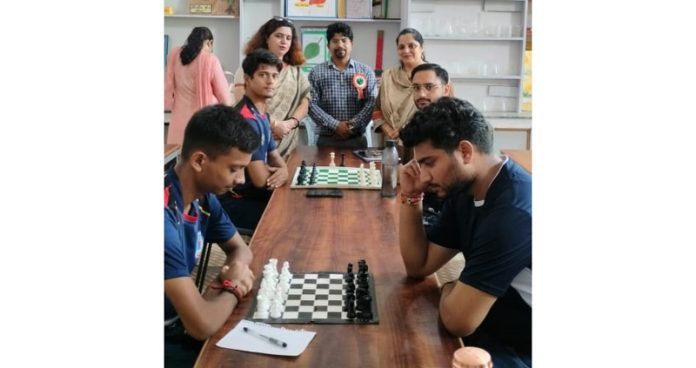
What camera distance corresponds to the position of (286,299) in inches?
47.0

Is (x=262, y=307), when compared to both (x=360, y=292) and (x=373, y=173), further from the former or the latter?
(x=373, y=173)

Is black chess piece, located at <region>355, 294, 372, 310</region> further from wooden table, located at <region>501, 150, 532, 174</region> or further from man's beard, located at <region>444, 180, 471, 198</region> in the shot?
wooden table, located at <region>501, 150, 532, 174</region>

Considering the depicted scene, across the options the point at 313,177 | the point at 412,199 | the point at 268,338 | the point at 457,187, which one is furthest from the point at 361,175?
the point at 268,338

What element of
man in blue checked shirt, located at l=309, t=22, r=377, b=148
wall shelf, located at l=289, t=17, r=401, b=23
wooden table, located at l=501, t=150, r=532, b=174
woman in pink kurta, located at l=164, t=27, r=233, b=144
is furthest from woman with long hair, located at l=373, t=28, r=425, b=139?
wall shelf, located at l=289, t=17, r=401, b=23

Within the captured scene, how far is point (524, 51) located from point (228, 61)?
76.9 inches

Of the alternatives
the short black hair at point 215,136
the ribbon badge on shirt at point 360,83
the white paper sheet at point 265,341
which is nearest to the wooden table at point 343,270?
the white paper sheet at point 265,341

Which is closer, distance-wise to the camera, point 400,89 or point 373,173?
point 373,173

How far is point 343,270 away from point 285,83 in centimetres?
175

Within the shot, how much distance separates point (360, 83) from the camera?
3.21 meters

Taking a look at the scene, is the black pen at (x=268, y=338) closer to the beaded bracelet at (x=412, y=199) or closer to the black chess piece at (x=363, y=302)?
the black chess piece at (x=363, y=302)

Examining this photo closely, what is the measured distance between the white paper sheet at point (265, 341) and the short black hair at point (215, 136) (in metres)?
0.35

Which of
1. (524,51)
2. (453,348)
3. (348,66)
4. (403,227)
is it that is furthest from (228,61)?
(453,348)

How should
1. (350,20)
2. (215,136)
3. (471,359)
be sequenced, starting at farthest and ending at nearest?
(350,20), (215,136), (471,359)
